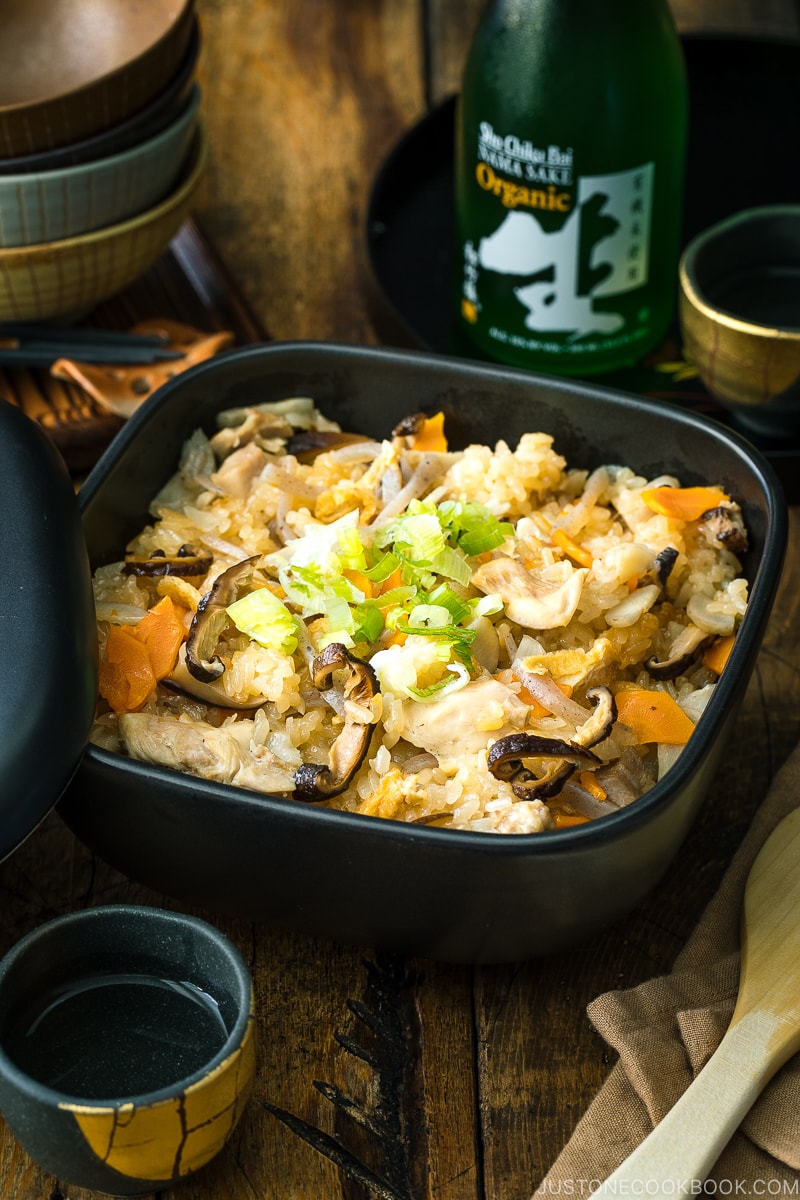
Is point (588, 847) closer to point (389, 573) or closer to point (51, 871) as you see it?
point (389, 573)

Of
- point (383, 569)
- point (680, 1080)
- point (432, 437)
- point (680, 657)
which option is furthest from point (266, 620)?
point (680, 1080)

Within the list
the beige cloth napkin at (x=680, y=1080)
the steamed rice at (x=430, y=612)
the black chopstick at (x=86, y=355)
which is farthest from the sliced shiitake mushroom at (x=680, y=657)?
the black chopstick at (x=86, y=355)

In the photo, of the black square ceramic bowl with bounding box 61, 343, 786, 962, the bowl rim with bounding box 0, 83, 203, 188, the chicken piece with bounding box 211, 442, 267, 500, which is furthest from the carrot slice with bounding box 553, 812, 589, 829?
the bowl rim with bounding box 0, 83, 203, 188

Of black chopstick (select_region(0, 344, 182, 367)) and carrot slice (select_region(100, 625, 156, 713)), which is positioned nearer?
carrot slice (select_region(100, 625, 156, 713))

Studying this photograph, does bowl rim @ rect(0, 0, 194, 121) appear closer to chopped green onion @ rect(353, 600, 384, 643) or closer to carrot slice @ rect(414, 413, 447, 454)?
carrot slice @ rect(414, 413, 447, 454)

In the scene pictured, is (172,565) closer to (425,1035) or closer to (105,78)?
(425,1035)

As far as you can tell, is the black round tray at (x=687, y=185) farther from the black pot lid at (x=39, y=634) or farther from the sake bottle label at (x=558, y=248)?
the black pot lid at (x=39, y=634)

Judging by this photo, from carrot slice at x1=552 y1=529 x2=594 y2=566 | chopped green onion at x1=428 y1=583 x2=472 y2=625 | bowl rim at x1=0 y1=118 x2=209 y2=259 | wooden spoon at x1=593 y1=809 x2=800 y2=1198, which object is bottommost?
wooden spoon at x1=593 y1=809 x2=800 y2=1198
